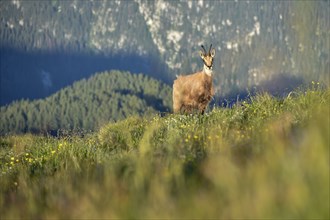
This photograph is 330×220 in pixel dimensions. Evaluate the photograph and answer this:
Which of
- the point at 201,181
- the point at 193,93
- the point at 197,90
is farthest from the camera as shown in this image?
the point at 193,93

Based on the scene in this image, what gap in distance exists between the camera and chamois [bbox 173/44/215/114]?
73.9 ft

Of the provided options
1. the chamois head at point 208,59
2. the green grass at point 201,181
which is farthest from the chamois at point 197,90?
the green grass at point 201,181

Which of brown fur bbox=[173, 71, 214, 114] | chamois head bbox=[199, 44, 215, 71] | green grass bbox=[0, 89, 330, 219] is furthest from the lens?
chamois head bbox=[199, 44, 215, 71]

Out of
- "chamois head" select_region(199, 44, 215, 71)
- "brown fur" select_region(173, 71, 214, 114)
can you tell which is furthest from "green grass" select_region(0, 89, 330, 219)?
"chamois head" select_region(199, 44, 215, 71)

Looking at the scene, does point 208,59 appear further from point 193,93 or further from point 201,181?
point 201,181

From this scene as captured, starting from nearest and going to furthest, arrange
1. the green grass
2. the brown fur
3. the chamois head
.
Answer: the green grass, the brown fur, the chamois head

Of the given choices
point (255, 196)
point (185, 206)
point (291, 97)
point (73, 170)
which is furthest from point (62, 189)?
point (291, 97)

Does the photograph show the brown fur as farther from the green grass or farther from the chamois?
the green grass

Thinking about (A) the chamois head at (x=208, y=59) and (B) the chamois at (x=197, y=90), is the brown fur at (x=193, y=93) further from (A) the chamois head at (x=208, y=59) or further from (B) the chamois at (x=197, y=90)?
→ (A) the chamois head at (x=208, y=59)

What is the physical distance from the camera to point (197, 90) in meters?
22.8

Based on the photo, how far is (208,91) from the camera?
2250 centimetres

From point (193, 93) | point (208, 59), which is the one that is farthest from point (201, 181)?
point (208, 59)

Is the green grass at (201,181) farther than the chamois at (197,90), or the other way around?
the chamois at (197,90)

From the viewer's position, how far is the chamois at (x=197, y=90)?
73.9 feet
